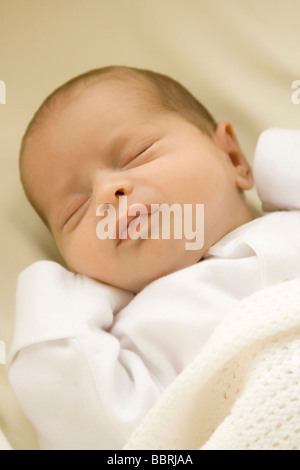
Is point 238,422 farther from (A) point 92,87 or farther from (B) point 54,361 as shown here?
(A) point 92,87

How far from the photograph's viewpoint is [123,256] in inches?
41.4

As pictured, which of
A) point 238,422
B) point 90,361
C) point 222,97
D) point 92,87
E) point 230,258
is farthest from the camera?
point 222,97

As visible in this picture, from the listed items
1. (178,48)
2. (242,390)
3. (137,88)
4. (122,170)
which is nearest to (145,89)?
(137,88)

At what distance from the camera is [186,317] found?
95 cm

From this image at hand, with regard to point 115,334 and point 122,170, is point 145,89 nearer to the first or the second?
point 122,170

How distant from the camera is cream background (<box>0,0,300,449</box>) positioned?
4.48ft

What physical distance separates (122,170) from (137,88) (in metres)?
0.17

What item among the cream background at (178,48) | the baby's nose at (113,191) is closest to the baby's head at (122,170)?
the baby's nose at (113,191)

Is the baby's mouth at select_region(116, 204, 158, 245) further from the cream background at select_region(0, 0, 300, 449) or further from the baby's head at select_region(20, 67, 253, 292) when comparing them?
the cream background at select_region(0, 0, 300, 449)

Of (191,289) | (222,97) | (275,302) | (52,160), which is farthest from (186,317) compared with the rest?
(222,97)

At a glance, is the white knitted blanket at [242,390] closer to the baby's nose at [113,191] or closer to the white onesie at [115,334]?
the white onesie at [115,334]

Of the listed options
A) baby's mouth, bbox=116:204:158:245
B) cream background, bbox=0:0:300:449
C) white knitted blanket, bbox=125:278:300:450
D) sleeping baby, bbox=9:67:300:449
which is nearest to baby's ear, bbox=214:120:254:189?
sleeping baby, bbox=9:67:300:449
